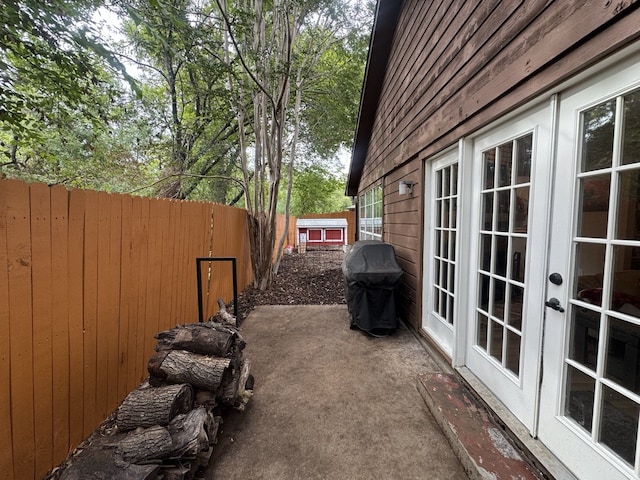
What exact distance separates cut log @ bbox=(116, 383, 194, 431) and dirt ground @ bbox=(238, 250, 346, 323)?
247 cm

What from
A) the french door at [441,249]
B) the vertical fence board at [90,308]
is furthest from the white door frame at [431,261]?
the vertical fence board at [90,308]

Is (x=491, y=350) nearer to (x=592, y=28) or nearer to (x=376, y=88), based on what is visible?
(x=592, y=28)

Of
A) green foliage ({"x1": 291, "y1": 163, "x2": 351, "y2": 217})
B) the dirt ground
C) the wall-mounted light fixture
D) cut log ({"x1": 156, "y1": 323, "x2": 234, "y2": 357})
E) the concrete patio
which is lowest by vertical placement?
the concrete patio

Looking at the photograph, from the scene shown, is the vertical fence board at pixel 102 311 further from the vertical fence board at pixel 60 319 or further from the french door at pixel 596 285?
the french door at pixel 596 285

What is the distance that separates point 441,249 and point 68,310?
2939 millimetres

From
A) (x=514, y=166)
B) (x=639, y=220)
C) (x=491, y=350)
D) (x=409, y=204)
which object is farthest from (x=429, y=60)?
(x=491, y=350)

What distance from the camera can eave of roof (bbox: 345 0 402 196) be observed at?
4.11 m

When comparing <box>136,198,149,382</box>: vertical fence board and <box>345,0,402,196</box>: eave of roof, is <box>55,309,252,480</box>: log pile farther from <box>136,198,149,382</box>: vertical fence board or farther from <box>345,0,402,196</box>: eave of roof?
<box>345,0,402,196</box>: eave of roof

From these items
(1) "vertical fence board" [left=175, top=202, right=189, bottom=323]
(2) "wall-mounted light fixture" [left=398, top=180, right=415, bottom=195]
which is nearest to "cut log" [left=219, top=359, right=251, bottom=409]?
(1) "vertical fence board" [left=175, top=202, right=189, bottom=323]

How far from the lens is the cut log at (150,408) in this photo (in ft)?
5.01

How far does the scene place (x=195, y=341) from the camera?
1.93 metres

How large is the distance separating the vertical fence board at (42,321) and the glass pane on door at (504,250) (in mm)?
2662

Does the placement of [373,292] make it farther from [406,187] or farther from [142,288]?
[142,288]

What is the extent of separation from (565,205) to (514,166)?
499 mm
